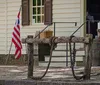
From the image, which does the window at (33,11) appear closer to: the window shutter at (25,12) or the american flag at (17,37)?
the window shutter at (25,12)

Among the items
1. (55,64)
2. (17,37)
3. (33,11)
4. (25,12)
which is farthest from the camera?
(33,11)

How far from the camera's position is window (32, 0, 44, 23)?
1571cm

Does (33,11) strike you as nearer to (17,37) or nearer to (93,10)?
(17,37)

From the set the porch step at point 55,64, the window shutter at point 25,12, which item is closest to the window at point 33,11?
the window shutter at point 25,12

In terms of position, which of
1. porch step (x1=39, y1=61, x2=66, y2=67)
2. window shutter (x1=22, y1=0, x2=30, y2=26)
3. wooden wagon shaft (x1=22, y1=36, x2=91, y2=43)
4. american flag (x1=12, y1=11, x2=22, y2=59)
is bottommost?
porch step (x1=39, y1=61, x2=66, y2=67)

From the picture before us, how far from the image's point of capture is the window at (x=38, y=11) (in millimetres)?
15711

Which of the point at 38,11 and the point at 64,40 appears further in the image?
the point at 38,11

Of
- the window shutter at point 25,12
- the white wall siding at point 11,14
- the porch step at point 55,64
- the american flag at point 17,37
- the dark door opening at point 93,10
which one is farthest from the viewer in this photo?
the dark door opening at point 93,10

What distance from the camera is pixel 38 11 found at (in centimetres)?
1578

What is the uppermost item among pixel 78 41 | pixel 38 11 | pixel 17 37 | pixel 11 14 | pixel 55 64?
pixel 38 11

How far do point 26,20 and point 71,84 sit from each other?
7.65 metres

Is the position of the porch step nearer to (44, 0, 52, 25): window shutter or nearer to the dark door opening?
(44, 0, 52, 25): window shutter

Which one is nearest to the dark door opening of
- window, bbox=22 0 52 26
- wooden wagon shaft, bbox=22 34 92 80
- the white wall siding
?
window, bbox=22 0 52 26

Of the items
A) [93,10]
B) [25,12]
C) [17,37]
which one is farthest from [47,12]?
[93,10]
